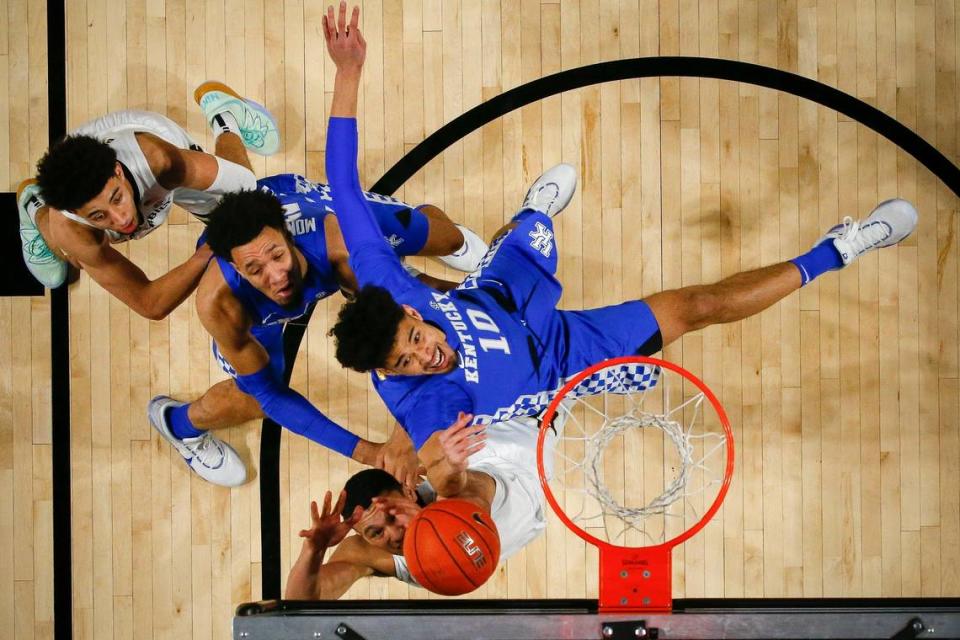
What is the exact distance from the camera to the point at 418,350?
2.45 metres

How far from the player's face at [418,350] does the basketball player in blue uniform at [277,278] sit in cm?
39

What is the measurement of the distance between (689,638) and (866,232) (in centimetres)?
195

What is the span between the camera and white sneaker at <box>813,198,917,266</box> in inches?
124

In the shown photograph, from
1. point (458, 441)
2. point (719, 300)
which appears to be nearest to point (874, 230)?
point (719, 300)

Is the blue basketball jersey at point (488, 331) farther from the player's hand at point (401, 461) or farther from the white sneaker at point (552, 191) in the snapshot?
the white sneaker at point (552, 191)

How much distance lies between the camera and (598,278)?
3742 mm

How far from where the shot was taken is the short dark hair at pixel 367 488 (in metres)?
3.15

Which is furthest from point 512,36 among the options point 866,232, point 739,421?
point 739,421

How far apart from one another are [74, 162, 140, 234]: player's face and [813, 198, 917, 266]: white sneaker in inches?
107

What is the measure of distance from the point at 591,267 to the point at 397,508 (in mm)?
1528

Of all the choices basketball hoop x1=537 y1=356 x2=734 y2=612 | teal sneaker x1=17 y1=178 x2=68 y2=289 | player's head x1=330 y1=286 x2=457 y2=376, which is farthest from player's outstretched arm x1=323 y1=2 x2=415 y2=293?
teal sneaker x1=17 y1=178 x2=68 y2=289

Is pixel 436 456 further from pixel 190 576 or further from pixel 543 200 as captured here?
pixel 190 576

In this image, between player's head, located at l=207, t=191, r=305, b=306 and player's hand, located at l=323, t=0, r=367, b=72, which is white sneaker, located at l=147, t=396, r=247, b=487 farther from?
player's hand, located at l=323, t=0, r=367, b=72

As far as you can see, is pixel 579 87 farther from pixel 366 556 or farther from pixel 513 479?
pixel 366 556
